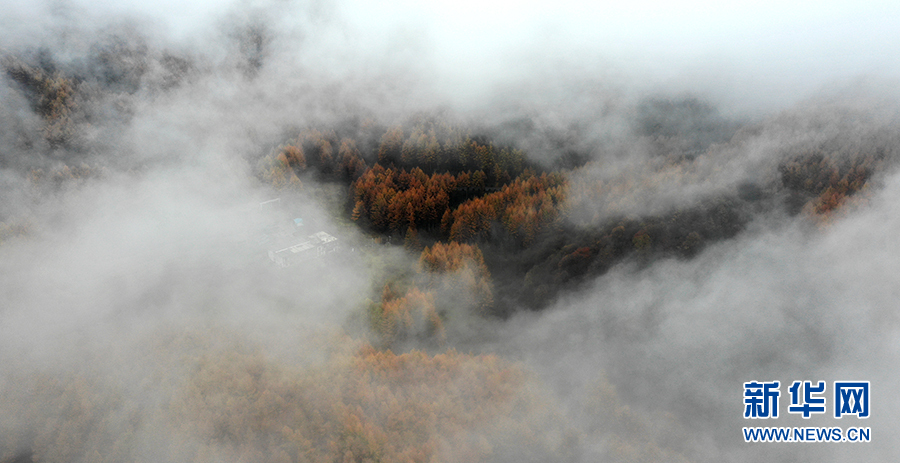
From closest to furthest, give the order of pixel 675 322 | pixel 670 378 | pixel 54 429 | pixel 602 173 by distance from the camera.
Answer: pixel 54 429 < pixel 670 378 < pixel 675 322 < pixel 602 173

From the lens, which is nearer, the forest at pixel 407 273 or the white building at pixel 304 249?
the forest at pixel 407 273

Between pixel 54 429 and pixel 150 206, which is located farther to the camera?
pixel 150 206

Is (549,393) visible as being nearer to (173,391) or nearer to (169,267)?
(173,391)

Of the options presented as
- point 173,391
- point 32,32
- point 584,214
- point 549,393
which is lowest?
point 549,393

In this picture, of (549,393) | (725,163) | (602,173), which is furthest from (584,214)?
(549,393)

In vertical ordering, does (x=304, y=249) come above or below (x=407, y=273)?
above

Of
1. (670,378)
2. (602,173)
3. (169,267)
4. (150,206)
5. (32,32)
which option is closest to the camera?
(670,378)

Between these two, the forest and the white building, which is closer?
the forest

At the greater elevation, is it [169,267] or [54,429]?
[169,267]
